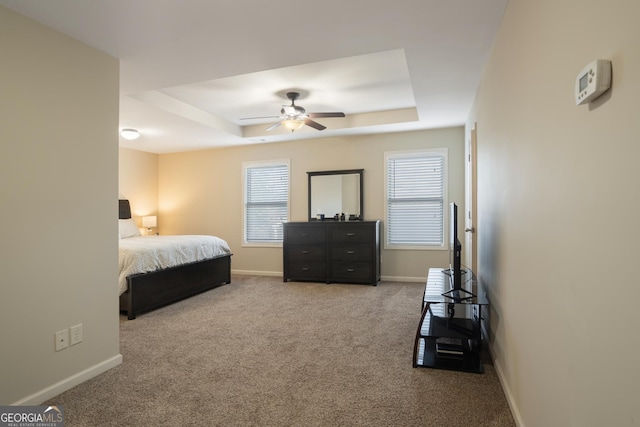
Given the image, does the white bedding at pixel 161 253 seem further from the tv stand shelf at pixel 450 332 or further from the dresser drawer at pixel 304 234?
the tv stand shelf at pixel 450 332

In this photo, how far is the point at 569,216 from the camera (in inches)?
42.4

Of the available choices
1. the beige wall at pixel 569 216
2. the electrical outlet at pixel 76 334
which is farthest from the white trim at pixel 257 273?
the beige wall at pixel 569 216

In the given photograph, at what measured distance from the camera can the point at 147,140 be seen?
221 inches

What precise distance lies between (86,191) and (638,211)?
2825mm

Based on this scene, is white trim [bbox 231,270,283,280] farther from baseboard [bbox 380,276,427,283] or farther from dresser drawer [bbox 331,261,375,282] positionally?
baseboard [bbox 380,276,427,283]

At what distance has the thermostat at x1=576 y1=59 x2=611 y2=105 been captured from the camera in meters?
0.83

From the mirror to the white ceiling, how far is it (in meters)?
1.44

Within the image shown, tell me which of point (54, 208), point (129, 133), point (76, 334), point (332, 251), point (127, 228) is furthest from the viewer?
point (127, 228)

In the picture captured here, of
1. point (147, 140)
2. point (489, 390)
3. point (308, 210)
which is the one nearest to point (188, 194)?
point (147, 140)

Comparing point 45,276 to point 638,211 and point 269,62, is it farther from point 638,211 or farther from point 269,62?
point 638,211

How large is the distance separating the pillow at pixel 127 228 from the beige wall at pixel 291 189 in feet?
3.42

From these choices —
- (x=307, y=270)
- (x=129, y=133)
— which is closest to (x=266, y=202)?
(x=307, y=270)

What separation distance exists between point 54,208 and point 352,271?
3819 mm

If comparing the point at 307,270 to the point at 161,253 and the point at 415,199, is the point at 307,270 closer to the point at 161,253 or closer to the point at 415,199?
the point at 415,199
